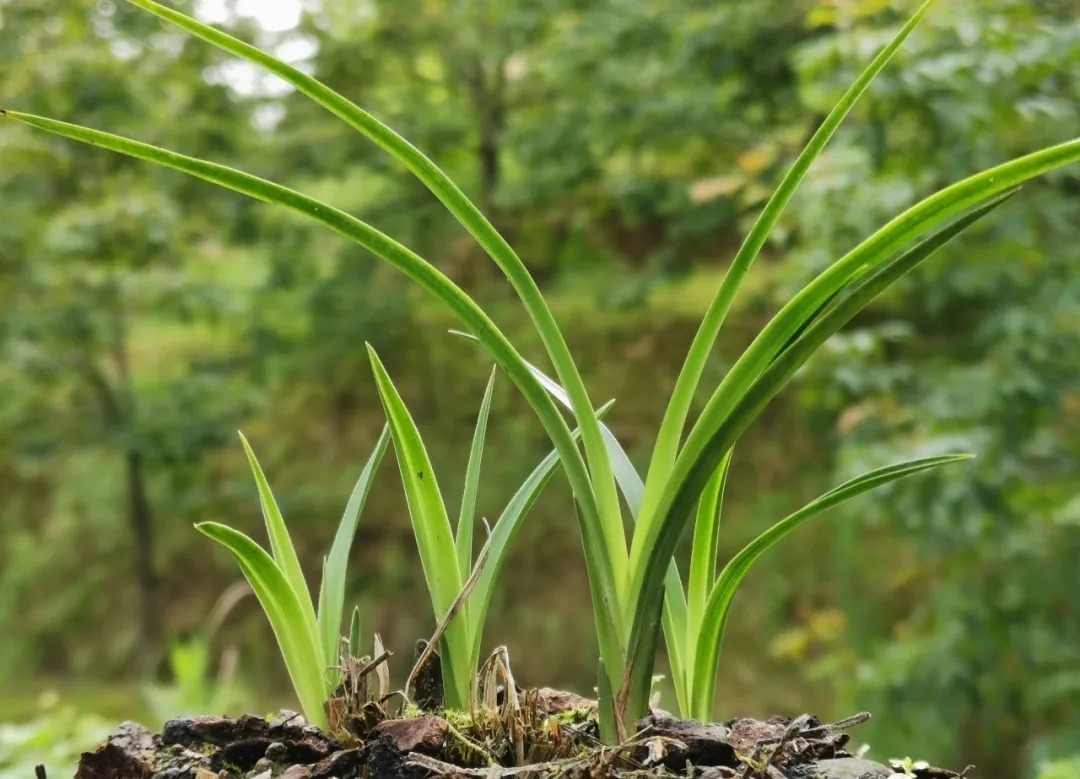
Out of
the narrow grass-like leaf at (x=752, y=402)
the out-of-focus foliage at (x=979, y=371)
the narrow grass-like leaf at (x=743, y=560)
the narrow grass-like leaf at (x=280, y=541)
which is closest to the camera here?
the narrow grass-like leaf at (x=752, y=402)

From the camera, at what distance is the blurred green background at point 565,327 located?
7.22 ft

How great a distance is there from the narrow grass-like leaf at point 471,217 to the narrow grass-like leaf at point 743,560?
0.08 meters

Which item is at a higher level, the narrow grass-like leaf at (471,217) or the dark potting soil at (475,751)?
the narrow grass-like leaf at (471,217)

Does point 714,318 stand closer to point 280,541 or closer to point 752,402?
point 752,402

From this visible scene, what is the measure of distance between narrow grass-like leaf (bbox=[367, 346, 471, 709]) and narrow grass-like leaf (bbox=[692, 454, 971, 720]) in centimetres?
18

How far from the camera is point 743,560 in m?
0.68

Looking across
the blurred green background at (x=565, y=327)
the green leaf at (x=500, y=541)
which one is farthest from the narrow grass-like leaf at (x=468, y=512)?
the blurred green background at (x=565, y=327)

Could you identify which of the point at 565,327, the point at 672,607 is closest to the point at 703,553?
the point at 672,607

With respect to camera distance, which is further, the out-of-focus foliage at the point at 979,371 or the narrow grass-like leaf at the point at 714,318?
the out-of-focus foliage at the point at 979,371

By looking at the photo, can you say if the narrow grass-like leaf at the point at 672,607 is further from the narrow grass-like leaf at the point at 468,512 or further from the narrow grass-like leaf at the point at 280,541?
the narrow grass-like leaf at the point at 280,541

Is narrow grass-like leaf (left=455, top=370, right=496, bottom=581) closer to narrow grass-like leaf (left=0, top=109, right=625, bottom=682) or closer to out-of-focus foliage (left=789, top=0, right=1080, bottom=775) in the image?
narrow grass-like leaf (left=0, top=109, right=625, bottom=682)

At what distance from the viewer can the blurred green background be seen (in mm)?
2199

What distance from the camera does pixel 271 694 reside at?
395 centimetres

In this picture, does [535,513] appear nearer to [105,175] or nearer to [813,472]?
[813,472]
